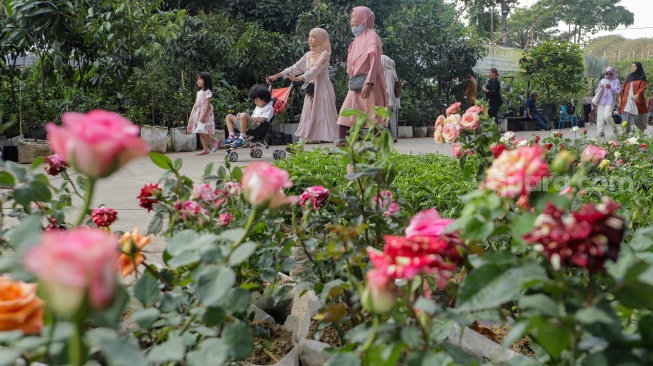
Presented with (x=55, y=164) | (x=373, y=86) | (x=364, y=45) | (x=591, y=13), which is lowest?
(x=55, y=164)

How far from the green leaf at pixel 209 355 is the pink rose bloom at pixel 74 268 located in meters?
0.32

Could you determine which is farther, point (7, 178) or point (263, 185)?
point (7, 178)

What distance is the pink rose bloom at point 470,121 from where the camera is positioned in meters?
1.77

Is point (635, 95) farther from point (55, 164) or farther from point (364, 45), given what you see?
point (55, 164)

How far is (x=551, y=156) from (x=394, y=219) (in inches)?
128

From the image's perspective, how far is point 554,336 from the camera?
715 millimetres

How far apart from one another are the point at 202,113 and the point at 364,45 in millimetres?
3172

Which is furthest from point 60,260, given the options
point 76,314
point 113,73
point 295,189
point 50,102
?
point 113,73

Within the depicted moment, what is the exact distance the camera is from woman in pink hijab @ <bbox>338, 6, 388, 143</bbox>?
599cm

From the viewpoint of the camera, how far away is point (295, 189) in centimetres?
355

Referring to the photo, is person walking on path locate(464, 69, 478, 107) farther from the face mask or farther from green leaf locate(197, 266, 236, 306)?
green leaf locate(197, 266, 236, 306)

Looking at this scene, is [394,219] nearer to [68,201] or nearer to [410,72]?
[68,201]

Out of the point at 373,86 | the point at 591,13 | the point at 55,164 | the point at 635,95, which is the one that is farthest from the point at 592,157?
the point at 591,13

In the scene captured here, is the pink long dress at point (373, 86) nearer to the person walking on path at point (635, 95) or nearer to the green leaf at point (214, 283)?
the green leaf at point (214, 283)
